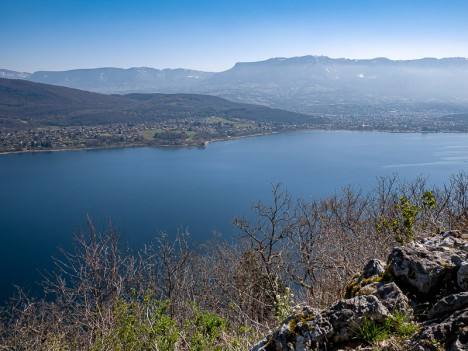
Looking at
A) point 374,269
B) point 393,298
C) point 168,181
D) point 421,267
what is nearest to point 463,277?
point 421,267

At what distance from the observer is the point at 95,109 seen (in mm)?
119188

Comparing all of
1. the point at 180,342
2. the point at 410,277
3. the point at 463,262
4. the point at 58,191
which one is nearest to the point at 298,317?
the point at 410,277

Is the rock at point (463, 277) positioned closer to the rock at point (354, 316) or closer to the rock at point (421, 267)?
the rock at point (421, 267)

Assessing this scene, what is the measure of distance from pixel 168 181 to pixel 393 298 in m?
41.1

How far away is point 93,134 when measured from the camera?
77.4 meters

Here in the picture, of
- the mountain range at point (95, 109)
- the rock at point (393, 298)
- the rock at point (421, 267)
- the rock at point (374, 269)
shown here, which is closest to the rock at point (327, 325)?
the rock at point (393, 298)

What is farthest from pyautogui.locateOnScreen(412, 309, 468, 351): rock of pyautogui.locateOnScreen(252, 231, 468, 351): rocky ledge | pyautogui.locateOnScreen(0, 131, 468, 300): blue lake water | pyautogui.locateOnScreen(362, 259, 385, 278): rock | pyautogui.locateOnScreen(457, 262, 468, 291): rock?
pyautogui.locateOnScreen(0, 131, 468, 300): blue lake water

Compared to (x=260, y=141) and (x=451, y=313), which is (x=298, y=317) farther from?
(x=260, y=141)

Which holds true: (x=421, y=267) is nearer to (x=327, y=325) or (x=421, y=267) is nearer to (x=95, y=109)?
(x=327, y=325)

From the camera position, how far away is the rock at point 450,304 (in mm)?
2520

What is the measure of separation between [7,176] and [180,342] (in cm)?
5004

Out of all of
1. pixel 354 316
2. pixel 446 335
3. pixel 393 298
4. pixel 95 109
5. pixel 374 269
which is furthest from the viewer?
pixel 95 109

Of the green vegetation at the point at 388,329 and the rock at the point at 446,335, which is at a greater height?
the rock at the point at 446,335

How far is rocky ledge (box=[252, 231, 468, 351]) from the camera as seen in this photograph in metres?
2.42
